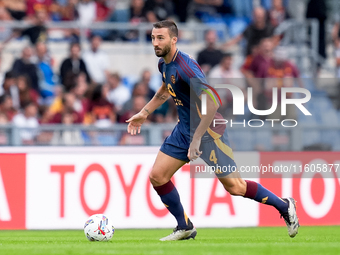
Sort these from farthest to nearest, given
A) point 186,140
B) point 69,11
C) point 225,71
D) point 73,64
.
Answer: point 69,11 < point 73,64 < point 225,71 < point 186,140

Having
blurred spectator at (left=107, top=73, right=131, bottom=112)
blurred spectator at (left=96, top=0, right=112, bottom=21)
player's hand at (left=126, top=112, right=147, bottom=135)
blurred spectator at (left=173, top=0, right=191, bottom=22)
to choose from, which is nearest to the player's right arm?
player's hand at (left=126, top=112, right=147, bottom=135)

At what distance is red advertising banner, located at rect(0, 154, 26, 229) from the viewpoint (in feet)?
30.6

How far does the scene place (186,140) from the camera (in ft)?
22.4

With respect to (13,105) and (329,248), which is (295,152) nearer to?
(329,248)

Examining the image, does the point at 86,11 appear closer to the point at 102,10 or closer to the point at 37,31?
the point at 102,10

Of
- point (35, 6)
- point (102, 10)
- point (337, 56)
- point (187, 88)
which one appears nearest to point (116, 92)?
point (102, 10)

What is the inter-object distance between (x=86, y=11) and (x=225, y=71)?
13.8 ft

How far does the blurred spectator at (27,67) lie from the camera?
12.8 metres

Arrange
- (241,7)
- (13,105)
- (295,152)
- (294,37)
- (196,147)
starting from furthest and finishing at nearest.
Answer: (241,7) < (294,37) < (13,105) < (295,152) < (196,147)

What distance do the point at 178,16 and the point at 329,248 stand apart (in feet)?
33.9

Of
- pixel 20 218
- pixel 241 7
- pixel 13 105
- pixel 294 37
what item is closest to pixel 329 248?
pixel 20 218

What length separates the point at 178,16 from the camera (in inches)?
609

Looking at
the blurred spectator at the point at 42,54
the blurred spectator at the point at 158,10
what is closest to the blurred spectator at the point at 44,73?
the blurred spectator at the point at 42,54

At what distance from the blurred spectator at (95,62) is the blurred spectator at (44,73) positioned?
2.55 ft
